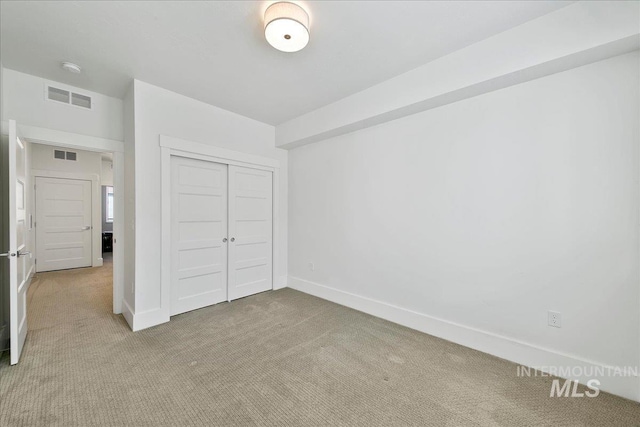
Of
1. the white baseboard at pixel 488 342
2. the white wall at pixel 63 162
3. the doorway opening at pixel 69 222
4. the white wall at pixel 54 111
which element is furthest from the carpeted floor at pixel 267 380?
the white wall at pixel 63 162

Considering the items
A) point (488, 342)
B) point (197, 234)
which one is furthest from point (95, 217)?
point (488, 342)

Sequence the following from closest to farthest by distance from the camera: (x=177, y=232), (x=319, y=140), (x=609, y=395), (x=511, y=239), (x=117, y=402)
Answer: (x=117, y=402)
(x=609, y=395)
(x=511, y=239)
(x=177, y=232)
(x=319, y=140)

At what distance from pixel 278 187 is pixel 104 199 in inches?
279

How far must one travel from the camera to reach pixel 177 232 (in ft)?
10.3

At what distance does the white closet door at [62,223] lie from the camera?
5148mm

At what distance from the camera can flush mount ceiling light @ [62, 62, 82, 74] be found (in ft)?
8.05

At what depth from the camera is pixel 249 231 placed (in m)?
3.93

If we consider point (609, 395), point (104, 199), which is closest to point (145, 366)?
point (609, 395)

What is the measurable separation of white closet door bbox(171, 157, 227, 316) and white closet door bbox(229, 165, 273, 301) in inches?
4.5

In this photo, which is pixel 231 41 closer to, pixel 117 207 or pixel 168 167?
pixel 168 167

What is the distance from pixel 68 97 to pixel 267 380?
12.0 ft

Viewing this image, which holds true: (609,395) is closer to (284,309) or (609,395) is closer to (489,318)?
(489,318)

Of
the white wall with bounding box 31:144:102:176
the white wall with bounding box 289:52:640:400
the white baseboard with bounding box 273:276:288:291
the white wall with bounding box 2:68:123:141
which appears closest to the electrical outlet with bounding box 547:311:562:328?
the white wall with bounding box 289:52:640:400

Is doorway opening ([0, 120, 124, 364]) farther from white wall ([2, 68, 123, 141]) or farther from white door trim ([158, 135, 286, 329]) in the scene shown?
white door trim ([158, 135, 286, 329])
